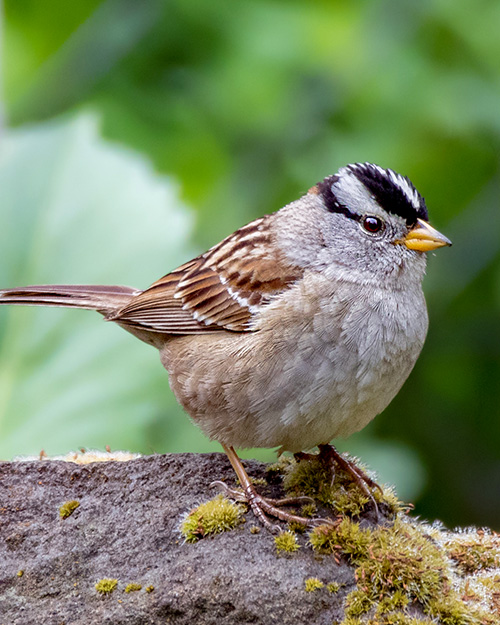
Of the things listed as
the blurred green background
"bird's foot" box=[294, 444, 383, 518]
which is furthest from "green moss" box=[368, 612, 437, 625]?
the blurred green background

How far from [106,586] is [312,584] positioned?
576 mm

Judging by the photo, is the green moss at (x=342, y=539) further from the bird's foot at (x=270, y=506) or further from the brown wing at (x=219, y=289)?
the brown wing at (x=219, y=289)

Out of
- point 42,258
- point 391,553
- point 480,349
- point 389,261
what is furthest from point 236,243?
point 480,349

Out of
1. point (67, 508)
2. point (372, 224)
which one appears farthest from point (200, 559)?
point (372, 224)

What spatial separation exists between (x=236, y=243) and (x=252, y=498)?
963 millimetres

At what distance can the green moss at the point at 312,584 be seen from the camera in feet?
7.76

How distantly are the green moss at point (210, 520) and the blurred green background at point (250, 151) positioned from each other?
39.9 inches

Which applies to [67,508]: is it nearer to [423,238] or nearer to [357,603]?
[357,603]

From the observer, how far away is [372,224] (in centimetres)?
292

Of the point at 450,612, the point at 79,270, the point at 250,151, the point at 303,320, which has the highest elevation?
the point at 250,151

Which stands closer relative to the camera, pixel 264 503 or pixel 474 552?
pixel 264 503

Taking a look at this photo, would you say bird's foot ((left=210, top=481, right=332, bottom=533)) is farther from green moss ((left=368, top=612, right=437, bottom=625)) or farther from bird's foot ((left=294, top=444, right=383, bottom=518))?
green moss ((left=368, top=612, right=437, bottom=625))

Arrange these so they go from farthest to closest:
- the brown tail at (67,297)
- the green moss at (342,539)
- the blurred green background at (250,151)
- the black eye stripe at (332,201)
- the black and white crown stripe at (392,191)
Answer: the blurred green background at (250,151) → the brown tail at (67,297) → the black eye stripe at (332,201) → the black and white crown stripe at (392,191) → the green moss at (342,539)

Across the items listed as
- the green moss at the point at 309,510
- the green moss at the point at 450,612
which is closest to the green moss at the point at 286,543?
the green moss at the point at 309,510
